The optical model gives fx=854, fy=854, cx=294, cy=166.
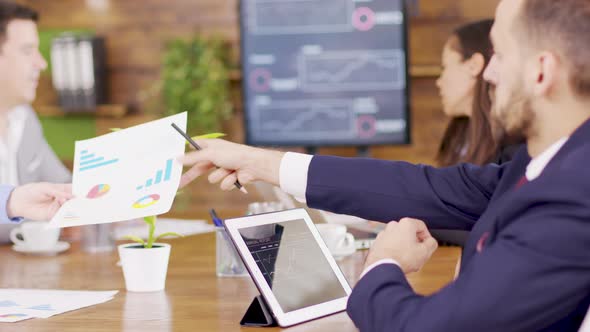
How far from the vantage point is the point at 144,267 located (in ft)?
5.79

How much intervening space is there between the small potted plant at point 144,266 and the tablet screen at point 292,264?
0.28 meters

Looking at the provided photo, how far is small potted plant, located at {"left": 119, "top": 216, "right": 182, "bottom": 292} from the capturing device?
175cm

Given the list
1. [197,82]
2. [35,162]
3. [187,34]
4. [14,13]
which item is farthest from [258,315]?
[187,34]

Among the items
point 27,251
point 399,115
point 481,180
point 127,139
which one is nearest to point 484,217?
point 481,180

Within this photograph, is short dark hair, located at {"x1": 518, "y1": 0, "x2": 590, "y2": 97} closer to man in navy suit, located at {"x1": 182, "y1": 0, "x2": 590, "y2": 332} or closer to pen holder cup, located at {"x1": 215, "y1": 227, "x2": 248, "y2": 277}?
man in navy suit, located at {"x1": 182, "y1": 0, "x2": 590, "y2": 332}

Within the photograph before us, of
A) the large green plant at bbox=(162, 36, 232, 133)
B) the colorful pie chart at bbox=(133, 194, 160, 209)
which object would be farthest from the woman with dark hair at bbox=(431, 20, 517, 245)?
the large green plant at bbox=(162, 36, 232, 133)

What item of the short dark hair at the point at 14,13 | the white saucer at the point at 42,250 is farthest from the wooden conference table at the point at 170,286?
the short dark hair at the point at 14,13

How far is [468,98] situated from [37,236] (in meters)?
1.63

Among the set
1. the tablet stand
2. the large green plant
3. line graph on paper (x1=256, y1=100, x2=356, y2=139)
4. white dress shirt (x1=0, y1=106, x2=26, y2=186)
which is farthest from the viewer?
the large green plant

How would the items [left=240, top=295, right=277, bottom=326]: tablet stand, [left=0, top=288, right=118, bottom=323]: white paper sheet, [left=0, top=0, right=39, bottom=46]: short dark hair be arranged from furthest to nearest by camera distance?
[left=0, top=0, right=39, bottom=46]: short dark hair → [left=0, top=288, right=118, bottom=323]: white paper sheet → [left=240, top=295, right=277, bottom=326]: tablet stand

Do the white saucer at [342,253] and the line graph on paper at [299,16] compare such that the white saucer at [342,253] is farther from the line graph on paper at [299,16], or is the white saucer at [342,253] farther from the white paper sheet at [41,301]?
the line graph on paper at [299,16]

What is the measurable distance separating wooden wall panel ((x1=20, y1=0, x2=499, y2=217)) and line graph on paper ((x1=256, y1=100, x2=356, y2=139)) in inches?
13.6

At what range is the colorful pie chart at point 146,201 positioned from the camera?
5.18ft

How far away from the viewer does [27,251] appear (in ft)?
7.43
